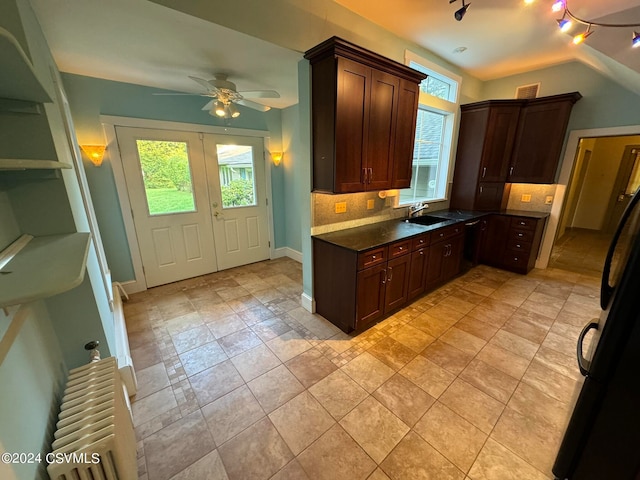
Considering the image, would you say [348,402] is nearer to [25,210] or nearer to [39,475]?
[39,475]

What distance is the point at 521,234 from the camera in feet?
12.8

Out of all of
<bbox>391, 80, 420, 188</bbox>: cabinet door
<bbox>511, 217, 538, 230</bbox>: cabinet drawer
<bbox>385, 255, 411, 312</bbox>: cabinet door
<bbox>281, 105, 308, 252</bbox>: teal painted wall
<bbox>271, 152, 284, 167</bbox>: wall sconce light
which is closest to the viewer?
<bbox>385, 255, 411, 312</bbox>: cabinet door

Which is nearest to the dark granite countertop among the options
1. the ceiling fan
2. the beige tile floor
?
the beige tile floor

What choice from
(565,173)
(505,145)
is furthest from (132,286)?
(565,173)

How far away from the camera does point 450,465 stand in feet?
4.75

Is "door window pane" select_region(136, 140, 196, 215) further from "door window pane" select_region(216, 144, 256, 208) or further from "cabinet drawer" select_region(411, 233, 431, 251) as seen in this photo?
"cabinet drawer" select_region(411, 233, 431, 251)

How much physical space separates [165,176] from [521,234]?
538 cm

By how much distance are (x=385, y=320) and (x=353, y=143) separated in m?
1.94

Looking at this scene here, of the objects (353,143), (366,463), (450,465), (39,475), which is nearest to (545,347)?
(450,465)

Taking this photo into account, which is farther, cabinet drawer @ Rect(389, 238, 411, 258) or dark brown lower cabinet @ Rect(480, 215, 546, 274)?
dark brown lower cabinet @ Rect(480, 215, 546, 274)

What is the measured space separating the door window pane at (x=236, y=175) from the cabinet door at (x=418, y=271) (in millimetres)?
2888

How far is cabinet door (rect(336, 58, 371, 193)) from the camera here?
2248 millimetres

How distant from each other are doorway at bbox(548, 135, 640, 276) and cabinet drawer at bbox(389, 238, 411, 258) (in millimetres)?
4407

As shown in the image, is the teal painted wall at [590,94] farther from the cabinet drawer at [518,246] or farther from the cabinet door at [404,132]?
the cabinet door at [404,132]
